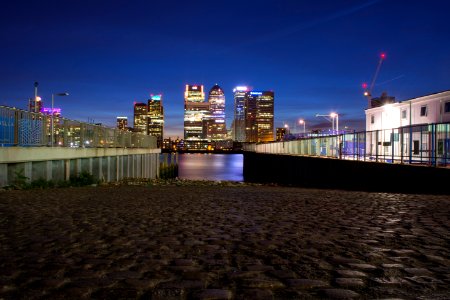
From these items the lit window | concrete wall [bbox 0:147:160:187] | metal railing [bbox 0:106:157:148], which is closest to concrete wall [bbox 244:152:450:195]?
the lit window

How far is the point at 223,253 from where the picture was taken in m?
6.06

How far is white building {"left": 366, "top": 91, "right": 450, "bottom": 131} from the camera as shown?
37719 mm

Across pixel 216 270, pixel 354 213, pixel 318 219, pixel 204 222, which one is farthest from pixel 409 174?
pixel 216 270

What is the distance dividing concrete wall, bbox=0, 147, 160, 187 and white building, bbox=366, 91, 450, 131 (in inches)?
963

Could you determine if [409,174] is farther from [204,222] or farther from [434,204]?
[204,222]

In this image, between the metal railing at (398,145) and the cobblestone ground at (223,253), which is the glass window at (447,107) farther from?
the cobblestone ground at (223,253)

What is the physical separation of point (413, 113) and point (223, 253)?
40607 mm

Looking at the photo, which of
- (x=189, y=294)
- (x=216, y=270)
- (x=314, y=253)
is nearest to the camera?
(x=189, y=294)

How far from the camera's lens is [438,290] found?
4441 mm

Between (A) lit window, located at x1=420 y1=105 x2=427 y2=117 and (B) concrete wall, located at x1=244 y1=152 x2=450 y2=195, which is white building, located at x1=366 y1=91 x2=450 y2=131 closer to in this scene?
(A) lit window, located at x1=420 y1=105 x2=427 y2=117

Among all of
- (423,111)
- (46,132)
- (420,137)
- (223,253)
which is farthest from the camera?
(423,111)

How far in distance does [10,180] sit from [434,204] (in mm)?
14057

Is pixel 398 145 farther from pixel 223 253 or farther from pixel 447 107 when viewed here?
pixel 223 253

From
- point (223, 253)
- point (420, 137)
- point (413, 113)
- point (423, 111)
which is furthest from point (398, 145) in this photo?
point (413, 113)
